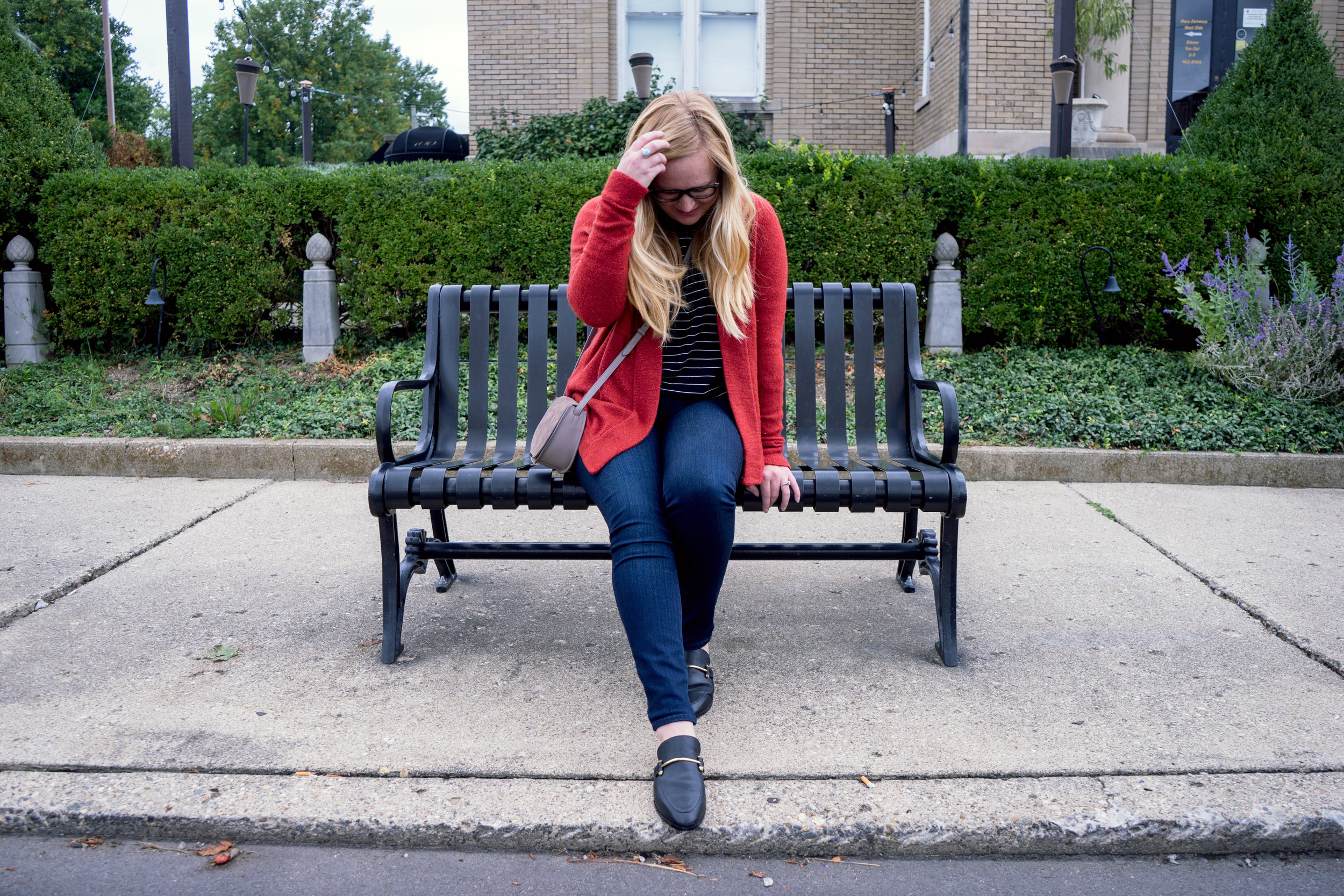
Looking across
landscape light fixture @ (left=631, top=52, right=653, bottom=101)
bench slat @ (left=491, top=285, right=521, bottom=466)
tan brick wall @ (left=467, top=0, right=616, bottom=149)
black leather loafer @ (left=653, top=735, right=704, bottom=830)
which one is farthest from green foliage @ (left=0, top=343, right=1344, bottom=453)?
tan brick wall @ (left=467, top=0, right=616, bottom=149)

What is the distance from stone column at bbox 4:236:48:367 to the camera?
23.1ft

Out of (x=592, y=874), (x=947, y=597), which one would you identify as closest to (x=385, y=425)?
(x=592, y=874)

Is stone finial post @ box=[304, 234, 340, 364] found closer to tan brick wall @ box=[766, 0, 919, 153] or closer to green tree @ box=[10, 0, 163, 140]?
tan brick wall @ box=[766, 0, 919, 153]

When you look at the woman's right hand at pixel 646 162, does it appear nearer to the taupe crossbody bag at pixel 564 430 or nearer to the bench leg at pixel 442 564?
the taupe crossbody bag at pixel 564 430

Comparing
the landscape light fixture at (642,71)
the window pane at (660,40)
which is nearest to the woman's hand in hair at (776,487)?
the landscape light fixture at (642,71)

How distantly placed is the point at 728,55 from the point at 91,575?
518 inches

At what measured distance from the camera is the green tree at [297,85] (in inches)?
1532

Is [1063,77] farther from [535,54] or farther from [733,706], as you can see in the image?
[535,54]

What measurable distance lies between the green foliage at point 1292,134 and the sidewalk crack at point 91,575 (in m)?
6.63

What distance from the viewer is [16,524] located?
170 inches

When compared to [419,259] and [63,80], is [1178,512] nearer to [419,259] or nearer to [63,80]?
[419,259]

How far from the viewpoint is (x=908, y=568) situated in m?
3.54

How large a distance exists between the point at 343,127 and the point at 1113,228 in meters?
42.3

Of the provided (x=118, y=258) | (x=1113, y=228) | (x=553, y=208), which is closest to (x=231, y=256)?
(x=118, y=258)
